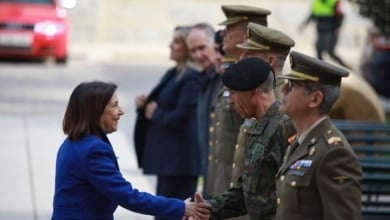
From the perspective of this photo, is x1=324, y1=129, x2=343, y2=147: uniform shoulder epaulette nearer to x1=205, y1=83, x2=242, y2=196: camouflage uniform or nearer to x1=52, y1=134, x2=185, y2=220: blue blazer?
x1=52, y1=134, x2=185, y2=220: blue blazer

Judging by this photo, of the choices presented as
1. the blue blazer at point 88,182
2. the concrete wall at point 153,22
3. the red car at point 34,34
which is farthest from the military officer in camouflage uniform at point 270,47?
the concrete wall at point 153,22

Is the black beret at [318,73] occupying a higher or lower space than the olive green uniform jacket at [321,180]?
higher

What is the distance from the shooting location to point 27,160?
13953mm

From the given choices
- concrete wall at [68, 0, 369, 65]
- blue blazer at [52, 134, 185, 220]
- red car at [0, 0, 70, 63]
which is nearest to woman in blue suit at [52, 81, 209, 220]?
blue blazer at [52, 134, 185, 220]

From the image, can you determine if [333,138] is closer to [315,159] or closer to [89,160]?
[315,159]

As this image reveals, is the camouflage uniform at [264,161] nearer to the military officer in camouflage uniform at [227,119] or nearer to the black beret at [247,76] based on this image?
the black beret at [247,76]

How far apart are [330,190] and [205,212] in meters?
1.15

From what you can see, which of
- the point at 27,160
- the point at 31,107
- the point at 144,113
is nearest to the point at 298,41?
the point at 31,107

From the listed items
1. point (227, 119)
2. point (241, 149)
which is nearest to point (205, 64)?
point (227, 119)

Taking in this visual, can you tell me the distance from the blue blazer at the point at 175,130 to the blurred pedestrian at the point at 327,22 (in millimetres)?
14308

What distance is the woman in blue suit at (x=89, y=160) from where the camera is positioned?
19.5ft

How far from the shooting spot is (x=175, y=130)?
31.2 feet

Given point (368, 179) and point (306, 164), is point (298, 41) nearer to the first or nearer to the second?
point (368, 179)

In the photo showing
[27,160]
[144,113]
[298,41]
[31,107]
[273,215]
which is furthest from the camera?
[298,41]
